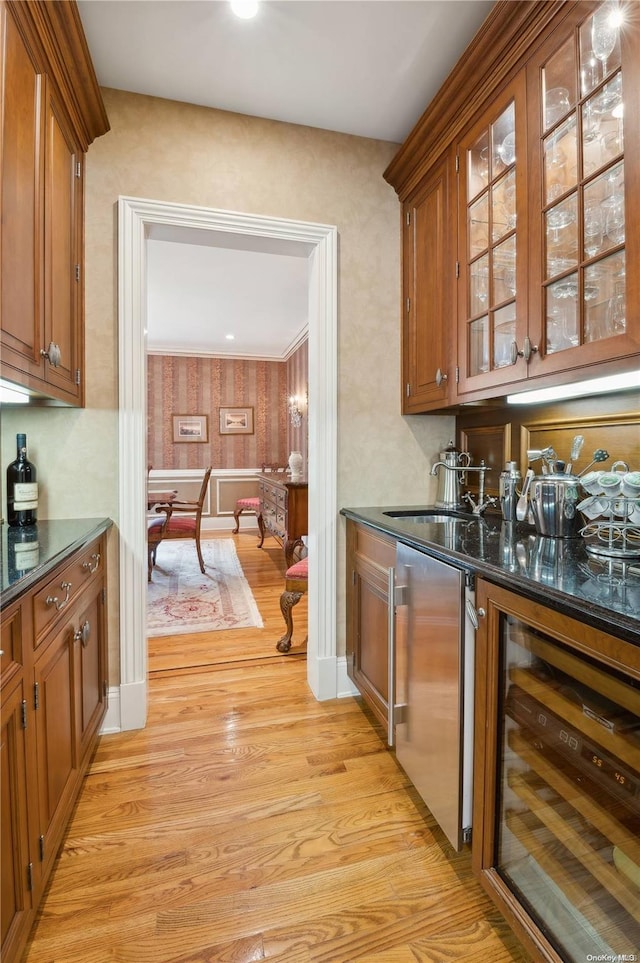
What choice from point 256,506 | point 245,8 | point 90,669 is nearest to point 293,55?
point 245,8

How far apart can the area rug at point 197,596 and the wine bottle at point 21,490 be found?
1.58 m

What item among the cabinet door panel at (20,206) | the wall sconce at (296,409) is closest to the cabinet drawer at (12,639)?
the cabinet door panel at (20,206)

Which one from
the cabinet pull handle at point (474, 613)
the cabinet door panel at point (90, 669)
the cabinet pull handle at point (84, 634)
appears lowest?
the cabinet door panel at point (90, 669)

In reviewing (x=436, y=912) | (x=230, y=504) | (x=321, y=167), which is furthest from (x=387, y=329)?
(x=230, y=504)

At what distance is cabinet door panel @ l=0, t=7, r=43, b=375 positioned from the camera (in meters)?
1.26

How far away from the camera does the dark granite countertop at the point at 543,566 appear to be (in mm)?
868

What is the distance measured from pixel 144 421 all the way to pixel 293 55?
1.66 meters

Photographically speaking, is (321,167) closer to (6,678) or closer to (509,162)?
(509,162)

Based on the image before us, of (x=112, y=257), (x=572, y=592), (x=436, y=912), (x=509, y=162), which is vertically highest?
(x=509, y=162)

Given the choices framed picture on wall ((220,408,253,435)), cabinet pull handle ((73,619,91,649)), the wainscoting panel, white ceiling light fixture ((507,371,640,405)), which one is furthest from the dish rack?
framed picture on wall ((220,408,253,435))

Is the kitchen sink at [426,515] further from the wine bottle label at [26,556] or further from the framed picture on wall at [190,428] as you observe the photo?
the framed picture on wall at [190,428]

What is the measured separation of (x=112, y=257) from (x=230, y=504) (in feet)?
18.9

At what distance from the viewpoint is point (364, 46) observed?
182 centimetres

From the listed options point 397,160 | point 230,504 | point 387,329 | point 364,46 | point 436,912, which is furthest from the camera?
point 230,504
